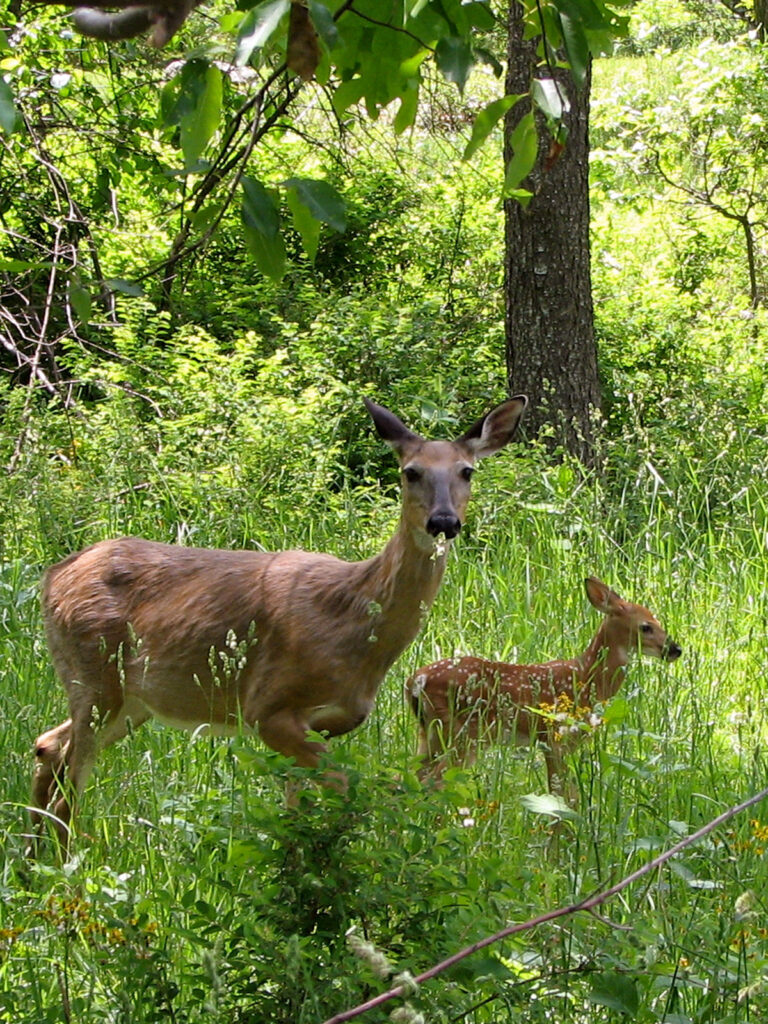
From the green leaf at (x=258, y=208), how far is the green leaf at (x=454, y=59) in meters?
0.49

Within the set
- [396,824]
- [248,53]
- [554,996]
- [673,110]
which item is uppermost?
[673,110]

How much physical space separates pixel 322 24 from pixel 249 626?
293 cm

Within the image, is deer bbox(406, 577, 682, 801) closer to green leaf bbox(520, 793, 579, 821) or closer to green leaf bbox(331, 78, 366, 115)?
green leaf bbox(520, 793, 579, 821)

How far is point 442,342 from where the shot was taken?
33.4ft

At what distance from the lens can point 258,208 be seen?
218 centimetres

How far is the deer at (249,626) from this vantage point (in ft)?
15.9

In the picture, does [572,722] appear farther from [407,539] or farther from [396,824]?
[407,539]

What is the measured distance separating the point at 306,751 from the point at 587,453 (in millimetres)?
4476

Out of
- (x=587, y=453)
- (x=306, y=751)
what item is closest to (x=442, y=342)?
(x=587, y=453)

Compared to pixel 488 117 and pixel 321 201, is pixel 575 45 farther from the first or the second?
pixel 321 201

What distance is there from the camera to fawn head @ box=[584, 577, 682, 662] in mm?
5406

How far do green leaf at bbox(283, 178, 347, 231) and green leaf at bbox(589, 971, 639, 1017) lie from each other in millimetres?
1421

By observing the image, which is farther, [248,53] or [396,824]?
[396,824]

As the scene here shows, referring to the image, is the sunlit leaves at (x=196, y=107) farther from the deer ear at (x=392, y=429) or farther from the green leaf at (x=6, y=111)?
the deer ear at (x=392, y=429)
